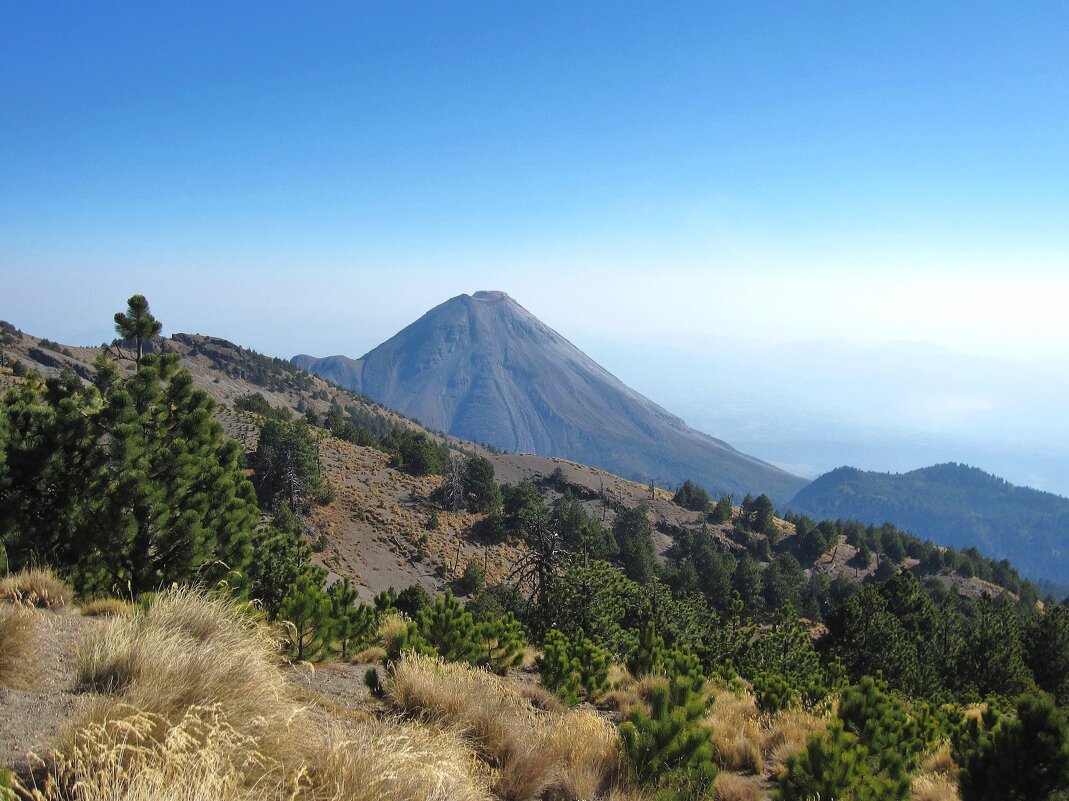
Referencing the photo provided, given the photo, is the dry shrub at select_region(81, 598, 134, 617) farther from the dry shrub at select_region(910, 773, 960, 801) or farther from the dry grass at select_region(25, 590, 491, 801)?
the dry shrub at select_region(910, 773, 960, 801)

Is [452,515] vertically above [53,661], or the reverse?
[53,661]

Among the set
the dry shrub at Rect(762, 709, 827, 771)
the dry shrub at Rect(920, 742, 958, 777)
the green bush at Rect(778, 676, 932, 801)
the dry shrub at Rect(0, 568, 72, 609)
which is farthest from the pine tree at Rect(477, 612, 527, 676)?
the dry shrub at Rect(920, 742, 958, 777)

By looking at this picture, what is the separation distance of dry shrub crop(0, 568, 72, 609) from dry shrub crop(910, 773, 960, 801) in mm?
9900

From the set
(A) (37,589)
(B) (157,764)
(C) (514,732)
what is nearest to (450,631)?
(C) (514,732)

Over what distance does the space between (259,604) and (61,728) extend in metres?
6.95

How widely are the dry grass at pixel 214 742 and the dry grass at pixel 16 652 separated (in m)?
0.36

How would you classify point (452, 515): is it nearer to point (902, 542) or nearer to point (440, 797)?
point (440, 797)

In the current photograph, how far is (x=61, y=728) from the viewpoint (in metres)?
4.12

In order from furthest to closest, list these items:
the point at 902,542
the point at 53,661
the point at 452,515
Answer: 1. the point at 902,542
2. the point at 452,515
3. the point at 53,661

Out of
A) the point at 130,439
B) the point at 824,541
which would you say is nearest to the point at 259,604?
the point at 130,439

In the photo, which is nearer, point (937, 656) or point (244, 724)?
point (244, 724)

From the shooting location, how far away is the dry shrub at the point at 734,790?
5879 millimetres

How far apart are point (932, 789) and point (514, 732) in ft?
15.5

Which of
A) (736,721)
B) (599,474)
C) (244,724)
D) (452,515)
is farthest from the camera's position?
(599,474)
